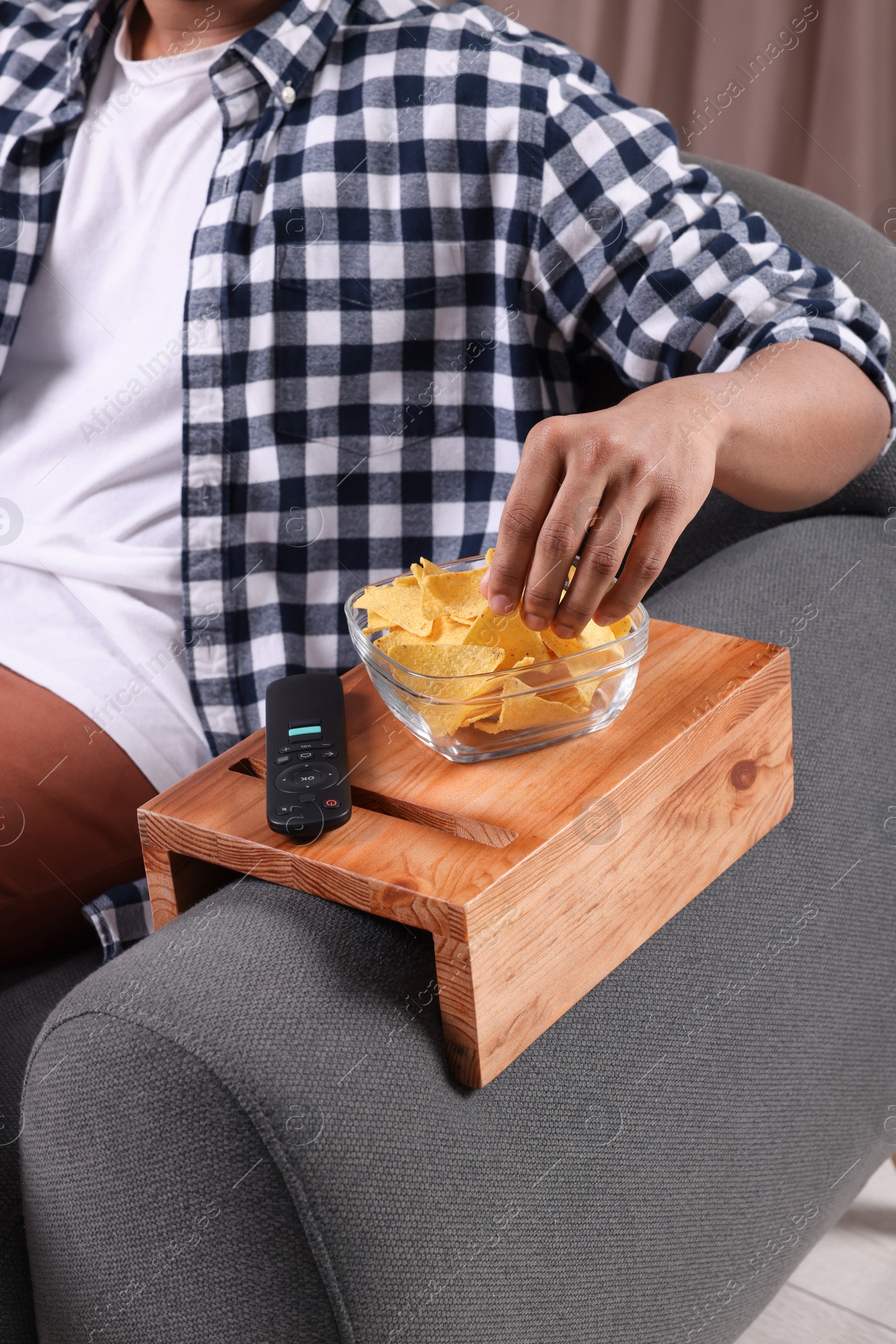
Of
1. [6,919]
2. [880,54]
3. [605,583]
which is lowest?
[6,919]

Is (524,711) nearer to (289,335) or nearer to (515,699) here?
(515,699)

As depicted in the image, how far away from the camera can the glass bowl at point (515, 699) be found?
57 centimetres

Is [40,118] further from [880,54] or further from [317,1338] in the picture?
[880,54]

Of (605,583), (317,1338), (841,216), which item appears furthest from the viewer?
(841,216)

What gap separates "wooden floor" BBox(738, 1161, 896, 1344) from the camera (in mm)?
885

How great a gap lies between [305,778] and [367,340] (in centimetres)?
49

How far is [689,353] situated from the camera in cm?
82

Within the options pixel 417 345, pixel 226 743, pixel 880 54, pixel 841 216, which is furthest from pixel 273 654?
pixel 880 54

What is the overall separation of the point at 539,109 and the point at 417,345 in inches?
8.4

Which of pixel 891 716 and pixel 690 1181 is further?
pixel 891 716

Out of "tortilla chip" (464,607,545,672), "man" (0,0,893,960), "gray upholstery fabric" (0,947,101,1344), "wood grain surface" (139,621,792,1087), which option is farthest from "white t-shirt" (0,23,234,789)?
"tortilla chip" (464,607,545,672)

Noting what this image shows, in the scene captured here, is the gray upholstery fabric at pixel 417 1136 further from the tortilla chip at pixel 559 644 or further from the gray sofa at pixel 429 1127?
the tortilla chip at pixel 559 644

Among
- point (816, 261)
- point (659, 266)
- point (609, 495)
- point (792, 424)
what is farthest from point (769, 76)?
point (609, 495)

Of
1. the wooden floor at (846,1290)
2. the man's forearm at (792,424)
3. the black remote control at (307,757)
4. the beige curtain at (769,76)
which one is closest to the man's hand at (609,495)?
the man's forearm at (792,424)
